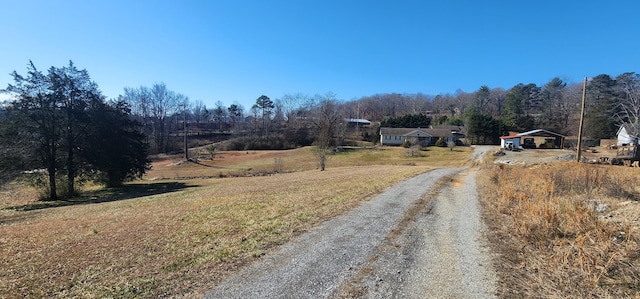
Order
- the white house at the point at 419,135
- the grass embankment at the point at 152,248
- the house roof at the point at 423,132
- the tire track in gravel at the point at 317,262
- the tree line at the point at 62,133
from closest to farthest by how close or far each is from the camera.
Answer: the tire track in gravel at the point at 317,262 < the grass embankment at the point at 152,248 < the tree line at the point at 62,133 < the white house at the point at 419,135 < the house roof at the point at 423,132

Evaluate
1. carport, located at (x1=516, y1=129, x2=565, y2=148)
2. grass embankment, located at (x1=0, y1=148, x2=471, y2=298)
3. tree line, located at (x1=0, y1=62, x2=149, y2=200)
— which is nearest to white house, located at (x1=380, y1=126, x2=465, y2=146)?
carport, located at (x1=516, y1=129, x2=565, y2=148)

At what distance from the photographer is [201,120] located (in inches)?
4902

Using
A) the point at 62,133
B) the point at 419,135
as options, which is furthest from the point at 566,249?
the point at 419,135

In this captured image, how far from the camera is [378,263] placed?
5.36 meters

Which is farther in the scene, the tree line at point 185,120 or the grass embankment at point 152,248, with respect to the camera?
the tree line at point 185,120

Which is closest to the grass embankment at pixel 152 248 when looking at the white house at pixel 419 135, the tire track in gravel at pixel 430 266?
the tire track in gravel at pixel 430 266

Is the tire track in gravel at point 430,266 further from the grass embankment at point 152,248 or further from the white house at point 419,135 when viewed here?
the white house at point 419,135

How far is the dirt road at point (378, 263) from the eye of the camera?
4395 mm

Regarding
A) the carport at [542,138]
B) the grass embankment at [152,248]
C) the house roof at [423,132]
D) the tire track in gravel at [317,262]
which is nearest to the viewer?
the tire track in gravel at [317,262]

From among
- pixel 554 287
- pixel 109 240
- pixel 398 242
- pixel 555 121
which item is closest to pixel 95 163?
pixel 109 240

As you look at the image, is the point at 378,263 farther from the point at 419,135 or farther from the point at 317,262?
the point at 419,135

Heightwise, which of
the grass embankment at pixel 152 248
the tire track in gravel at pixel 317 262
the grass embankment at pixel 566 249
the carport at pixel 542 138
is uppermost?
the carport at pixel 542 138

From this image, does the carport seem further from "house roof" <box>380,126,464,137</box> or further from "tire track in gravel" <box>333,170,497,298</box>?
"tire track in gravel" <box>333,170,497,298</box>

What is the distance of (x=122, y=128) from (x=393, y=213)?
3161 centimetres
